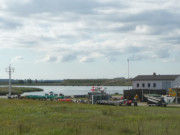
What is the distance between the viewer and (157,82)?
6369cm

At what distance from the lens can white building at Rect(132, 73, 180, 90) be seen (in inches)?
2462

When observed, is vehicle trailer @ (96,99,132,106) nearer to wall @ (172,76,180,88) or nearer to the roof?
wall @ (172,76,180,88)

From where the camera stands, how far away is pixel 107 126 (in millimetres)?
19234

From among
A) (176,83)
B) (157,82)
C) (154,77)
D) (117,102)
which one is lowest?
(117,102)

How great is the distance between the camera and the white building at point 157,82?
6253 cm

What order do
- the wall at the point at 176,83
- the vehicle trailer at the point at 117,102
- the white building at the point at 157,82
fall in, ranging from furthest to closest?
1. the white building at the point at 157,82
2. the wall at the point at 176,83
3. the vehicle trailer at the point at 117,102

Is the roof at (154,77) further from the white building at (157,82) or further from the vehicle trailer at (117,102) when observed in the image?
the vehicle trailer at (117,102)

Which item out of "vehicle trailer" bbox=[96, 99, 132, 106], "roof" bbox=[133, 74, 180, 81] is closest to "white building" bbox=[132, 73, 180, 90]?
"roof" bbox=[133, 74, 180, 81]

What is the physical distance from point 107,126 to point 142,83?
47254mm

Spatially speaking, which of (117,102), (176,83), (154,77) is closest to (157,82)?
(154,77)

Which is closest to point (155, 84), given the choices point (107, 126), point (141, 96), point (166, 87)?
point (166, 87)

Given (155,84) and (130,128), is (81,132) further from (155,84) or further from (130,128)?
(155,84)

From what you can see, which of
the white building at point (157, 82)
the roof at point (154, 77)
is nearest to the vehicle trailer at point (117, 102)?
the white building at point (157, 82)

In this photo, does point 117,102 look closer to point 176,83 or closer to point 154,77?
point 176,83
